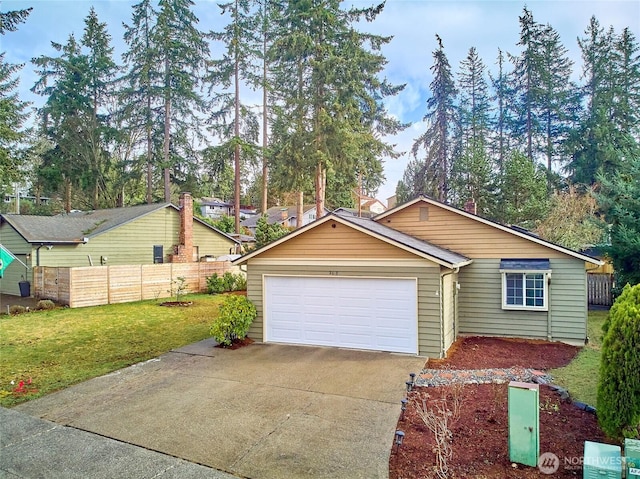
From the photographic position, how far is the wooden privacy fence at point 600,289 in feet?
52.2

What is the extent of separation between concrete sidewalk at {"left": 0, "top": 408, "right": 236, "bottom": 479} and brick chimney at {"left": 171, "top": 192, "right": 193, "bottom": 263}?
16.8m

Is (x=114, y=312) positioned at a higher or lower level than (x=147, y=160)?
lower

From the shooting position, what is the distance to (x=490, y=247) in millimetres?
10891

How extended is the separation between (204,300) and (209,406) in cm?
1219

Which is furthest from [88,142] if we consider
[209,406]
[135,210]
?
[209,406]

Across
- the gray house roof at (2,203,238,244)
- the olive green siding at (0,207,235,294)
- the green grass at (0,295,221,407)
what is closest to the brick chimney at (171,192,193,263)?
the olive green siding at (0,207,235,294)

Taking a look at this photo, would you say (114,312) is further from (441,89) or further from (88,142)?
(441,89)

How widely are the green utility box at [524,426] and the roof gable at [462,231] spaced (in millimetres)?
6912

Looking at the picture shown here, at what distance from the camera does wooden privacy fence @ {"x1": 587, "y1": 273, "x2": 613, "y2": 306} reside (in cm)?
1592

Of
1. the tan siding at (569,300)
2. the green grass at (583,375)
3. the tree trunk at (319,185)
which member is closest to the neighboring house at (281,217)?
the tree trunk at (319,185)

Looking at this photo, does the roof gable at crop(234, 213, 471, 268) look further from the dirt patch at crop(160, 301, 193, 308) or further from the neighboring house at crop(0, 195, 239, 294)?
the neighboring house at crop(0, 195, 239, 294)

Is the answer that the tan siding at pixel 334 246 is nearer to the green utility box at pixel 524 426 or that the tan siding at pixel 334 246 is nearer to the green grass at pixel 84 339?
the green grass at pixel 84 339

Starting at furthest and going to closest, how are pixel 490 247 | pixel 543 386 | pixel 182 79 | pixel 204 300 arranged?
pixel 182 79 → pixel 204 300 → pixel 490 247 → pixel 543 386

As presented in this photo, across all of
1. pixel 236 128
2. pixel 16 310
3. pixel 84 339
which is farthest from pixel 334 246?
pixel 236 128
